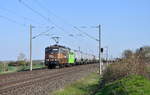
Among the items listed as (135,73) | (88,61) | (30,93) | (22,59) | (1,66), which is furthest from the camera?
(88,61)

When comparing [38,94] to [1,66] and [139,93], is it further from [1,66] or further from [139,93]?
[1,66]

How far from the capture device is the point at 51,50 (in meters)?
57.8

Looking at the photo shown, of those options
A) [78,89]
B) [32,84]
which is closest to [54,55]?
[32,84]

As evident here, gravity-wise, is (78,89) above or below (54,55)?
below

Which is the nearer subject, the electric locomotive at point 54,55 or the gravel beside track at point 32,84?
the gravel beside track at point 32,84

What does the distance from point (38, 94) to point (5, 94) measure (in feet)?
6.15

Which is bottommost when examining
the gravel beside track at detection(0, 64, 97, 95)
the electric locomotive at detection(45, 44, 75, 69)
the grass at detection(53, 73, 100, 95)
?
the grass at detection(53, 73, 100, 95)

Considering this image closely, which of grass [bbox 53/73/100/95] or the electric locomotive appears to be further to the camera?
the electric locomotive

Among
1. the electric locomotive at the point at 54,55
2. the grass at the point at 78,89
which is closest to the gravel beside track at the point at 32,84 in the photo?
the grass at the point at 78,89

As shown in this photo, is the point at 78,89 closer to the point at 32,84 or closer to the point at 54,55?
the point at 32,84

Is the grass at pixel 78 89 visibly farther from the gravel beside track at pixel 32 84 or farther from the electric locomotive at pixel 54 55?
the electric locomotive at pixel 54 55

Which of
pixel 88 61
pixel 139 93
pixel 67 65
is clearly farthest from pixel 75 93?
pixel 88 61

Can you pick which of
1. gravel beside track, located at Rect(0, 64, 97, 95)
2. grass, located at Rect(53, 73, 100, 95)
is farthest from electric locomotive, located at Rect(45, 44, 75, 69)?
grass, located at Rect(53, 73, 100, 95)

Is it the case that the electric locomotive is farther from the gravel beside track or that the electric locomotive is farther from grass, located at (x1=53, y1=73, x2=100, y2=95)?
grass, located at (x1=53, y1=73, x2=100, y2=95)
